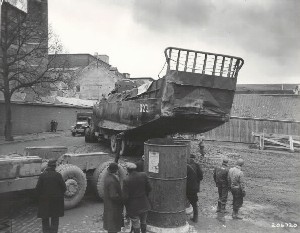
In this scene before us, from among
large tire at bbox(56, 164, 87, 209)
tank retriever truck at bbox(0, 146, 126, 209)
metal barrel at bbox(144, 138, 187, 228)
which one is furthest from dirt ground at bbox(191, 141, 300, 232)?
large tire at bbox(56, 164, 87, 209)

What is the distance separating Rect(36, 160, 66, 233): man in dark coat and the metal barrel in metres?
1.84

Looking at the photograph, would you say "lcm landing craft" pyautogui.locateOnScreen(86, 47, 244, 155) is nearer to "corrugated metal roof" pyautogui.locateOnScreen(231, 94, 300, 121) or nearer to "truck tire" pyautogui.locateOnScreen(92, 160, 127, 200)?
"truck tire" pyautogui.locateOnScreen(92, 160, 127, 200)

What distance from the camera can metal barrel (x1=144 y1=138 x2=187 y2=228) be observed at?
645 cm

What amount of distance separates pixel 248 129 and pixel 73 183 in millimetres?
20121

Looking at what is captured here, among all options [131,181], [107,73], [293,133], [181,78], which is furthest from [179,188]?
[107,73]

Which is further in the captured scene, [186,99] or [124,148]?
[124,148]

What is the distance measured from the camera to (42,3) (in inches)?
1454

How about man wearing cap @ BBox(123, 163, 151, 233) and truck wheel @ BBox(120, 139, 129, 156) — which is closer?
man wearing cap @ BBox(123, 163, 151, 233)

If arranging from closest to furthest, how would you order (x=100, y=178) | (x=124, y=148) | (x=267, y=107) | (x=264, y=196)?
1. (x=100, y=178)
2. (x=264, y=196)
3. (x=124, y=148)
4. (x=267, y=107)

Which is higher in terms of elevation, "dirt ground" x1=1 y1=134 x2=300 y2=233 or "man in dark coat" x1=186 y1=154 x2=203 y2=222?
"man in dark coat" x1=186 y1=154 x2=203 y2=222

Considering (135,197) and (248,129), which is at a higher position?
(248,129)

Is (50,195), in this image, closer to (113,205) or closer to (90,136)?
(113,205)

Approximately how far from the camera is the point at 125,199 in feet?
18.7

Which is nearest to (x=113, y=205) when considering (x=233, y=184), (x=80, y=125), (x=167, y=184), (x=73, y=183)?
(x=167, y=184)
